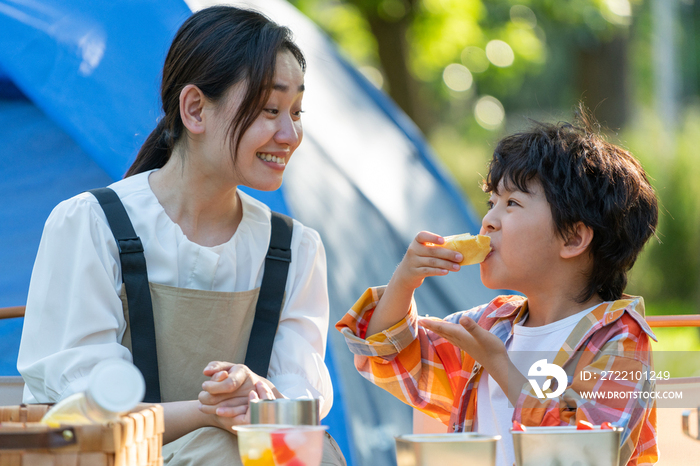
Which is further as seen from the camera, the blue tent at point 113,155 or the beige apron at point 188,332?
the blue tent at point 113,155

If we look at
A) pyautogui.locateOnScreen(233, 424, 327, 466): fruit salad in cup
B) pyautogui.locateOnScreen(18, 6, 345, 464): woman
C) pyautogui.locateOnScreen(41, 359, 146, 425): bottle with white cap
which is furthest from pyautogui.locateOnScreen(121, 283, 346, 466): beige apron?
pyautogui.locateOnScreen(41, 359, 146, 425): bottle with white cap

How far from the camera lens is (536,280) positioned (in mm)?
1588

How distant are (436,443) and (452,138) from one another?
58.3ft

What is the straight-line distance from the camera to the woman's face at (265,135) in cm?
160

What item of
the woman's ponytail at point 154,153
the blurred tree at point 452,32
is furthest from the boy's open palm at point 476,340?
the blurred tree at point 452,32

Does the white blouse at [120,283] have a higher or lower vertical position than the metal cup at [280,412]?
higher

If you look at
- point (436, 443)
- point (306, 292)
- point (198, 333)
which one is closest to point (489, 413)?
point (306, 292)

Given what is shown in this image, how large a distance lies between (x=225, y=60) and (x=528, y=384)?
2.98 feet

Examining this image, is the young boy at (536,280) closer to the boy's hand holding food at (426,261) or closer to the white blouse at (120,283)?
the boy's hand holding food at (426,261)

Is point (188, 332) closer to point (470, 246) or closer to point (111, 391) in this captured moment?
point (470, 246)

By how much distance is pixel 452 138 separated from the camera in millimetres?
18281

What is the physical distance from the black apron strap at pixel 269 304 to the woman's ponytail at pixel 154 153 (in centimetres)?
34

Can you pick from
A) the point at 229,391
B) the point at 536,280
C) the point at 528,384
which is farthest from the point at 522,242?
the point at 229,391
